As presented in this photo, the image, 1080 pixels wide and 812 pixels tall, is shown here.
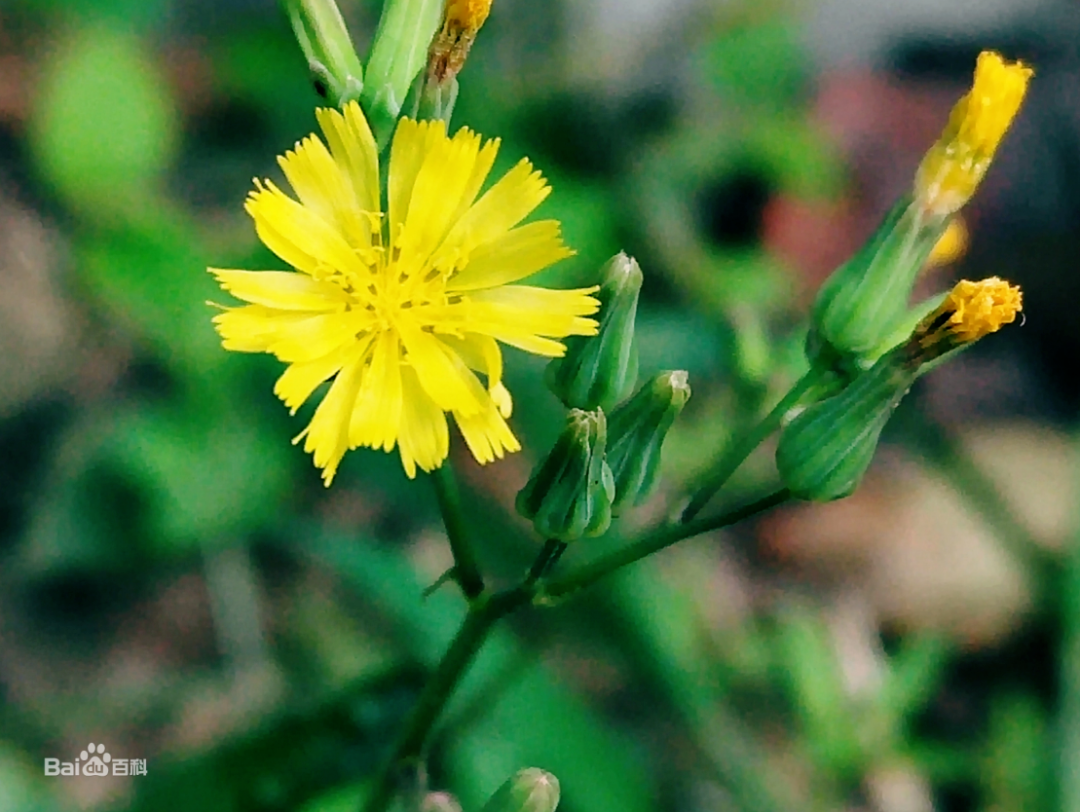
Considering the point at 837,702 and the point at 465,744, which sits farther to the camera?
the point at 837,702

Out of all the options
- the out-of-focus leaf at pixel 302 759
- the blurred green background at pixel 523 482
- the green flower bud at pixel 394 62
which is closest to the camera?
the green flower bud at pixel 394 62

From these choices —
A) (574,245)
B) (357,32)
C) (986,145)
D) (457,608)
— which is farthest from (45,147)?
(986,145)

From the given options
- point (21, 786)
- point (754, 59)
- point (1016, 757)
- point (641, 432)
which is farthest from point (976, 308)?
point (21, 786)

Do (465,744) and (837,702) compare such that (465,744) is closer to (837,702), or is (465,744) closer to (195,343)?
(837,702)

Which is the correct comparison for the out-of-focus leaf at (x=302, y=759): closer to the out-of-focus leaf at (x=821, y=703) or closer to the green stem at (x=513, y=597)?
the green stem at (x=513, y=597)

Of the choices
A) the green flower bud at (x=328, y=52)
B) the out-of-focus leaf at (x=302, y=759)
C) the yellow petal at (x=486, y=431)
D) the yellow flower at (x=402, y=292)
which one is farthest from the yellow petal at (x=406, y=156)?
the out-of-focus leaf at (x=302, y=759)

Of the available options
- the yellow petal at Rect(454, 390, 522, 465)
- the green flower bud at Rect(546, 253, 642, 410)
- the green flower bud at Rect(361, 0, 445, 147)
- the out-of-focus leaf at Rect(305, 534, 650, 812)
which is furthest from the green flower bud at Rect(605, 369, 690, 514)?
the out-of-focus leaf at Rect(305, 534, 650, 812)

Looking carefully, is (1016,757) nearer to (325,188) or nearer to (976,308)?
(976,308)
